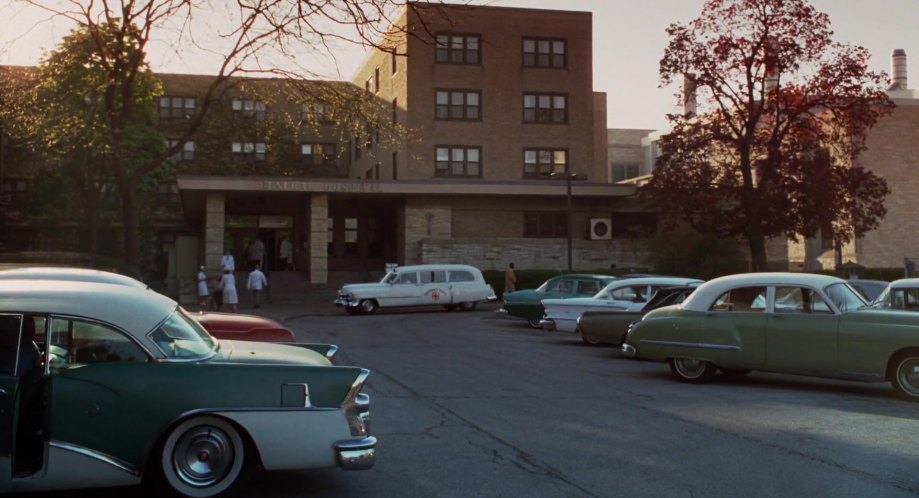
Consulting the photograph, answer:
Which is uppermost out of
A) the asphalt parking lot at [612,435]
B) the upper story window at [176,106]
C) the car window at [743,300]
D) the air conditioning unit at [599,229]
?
the upper story window at [176,106]

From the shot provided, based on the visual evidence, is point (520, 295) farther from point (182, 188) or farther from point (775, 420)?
point (182, 188)

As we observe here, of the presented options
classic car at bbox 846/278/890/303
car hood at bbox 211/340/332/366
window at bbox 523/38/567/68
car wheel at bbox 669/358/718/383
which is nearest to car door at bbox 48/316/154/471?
car hood at bbox 211/340/332/366

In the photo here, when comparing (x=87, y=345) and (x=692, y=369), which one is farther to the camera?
(x=692, y=369)

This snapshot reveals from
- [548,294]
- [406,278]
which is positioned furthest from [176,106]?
[548,294]

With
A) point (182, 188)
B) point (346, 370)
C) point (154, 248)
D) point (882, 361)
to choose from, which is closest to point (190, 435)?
point (346, 370)

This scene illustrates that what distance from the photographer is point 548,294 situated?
23.9 meters

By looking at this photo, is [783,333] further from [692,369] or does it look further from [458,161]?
[458,161]

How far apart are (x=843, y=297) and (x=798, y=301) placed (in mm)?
561

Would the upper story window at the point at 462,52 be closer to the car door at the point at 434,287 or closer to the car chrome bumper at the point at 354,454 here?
the car door at the point at 434,287

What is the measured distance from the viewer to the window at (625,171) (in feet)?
228

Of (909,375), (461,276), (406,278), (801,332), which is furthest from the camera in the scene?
(461,276)

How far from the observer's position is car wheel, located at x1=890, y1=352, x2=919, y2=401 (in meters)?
10.9

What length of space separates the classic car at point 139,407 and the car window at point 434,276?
970 inches

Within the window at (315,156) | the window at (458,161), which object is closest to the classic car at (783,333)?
the window at (458,161)
